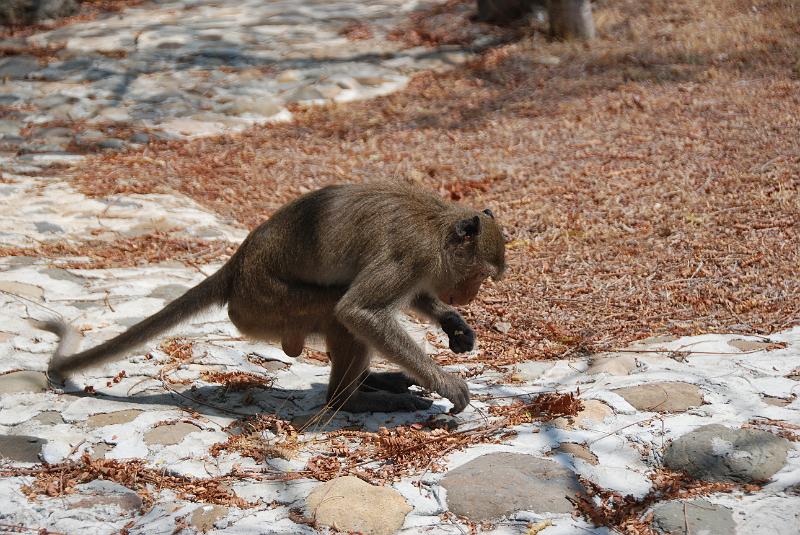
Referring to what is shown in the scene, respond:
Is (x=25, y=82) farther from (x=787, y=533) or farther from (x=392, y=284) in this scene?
(x=787, y=533)

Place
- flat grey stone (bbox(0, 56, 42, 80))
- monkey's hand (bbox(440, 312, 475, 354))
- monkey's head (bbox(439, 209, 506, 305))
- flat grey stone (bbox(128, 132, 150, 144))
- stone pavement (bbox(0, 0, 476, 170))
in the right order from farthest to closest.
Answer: flat grey stone (bbox(0, 56, 42, 80)) < stone pavement (bbox(0, 0, 476, 170)) < flat grey stone (bbox(128, 132, 150, 144)) < monkey's hand (bbox(440, 312, 475, 354)) < monkey's head (bbox(439, 209, 506, 305))

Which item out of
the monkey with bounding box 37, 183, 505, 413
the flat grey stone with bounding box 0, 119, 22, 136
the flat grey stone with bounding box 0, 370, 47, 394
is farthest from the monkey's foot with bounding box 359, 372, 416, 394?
the flat grey stone with bounding box 0, 119, 22, 136

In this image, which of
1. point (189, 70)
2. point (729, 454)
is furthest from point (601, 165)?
point (189, 70)

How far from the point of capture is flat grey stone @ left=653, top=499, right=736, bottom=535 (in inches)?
133

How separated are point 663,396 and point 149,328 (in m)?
2.80

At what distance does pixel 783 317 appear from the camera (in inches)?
218

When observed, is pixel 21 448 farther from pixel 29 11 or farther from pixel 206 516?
pixel 29 11

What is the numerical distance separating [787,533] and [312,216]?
9.38ft

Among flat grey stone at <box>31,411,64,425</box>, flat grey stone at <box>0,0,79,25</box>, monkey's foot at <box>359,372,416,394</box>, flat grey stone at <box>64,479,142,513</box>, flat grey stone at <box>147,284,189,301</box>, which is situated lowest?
monkey's foot at <box>359,372,416,394</box>

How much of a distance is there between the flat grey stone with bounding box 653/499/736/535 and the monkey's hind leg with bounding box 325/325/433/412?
1716 mm

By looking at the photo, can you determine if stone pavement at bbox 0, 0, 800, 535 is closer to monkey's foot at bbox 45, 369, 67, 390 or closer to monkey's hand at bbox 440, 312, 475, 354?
monkey's foot at bbox 45, 369, 67, 390

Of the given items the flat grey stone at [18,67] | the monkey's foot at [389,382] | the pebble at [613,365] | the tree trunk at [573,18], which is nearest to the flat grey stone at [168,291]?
the monkey's foot at [389,382]

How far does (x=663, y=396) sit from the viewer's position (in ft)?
15.1

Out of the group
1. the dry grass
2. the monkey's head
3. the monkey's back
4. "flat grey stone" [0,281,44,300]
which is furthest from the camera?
"flat grey stone" [0,281,44,300]
